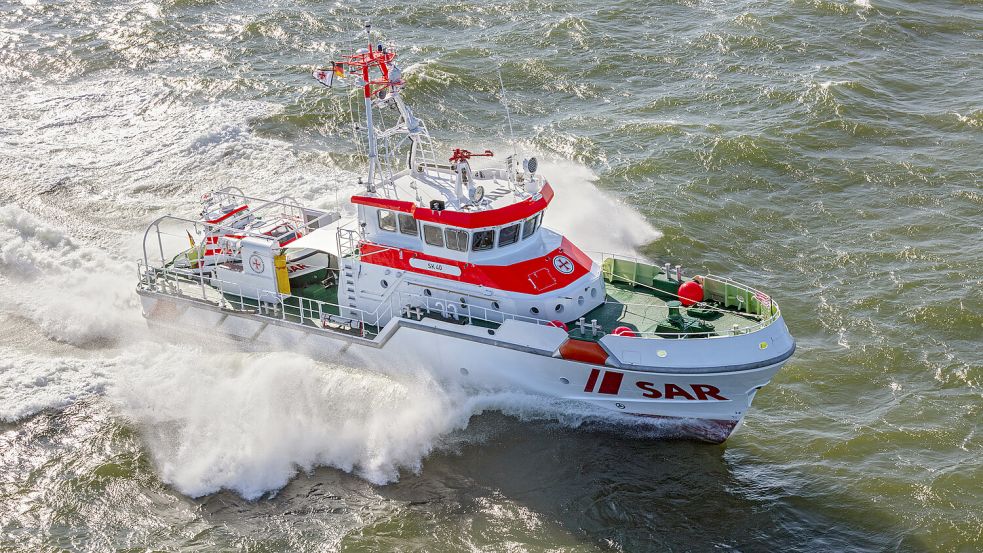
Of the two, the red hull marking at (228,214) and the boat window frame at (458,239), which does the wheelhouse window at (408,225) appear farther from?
the red hull marking at (228,214)

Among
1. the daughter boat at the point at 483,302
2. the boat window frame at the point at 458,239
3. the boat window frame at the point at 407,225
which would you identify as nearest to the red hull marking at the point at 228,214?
the daughter boat at the point at 483,302

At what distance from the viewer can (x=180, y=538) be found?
566 inches

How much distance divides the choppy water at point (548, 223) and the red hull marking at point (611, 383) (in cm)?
98

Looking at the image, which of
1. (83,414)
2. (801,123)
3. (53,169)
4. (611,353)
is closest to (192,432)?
(83,414)

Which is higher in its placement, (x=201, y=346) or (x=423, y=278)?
(x=423, y=278)

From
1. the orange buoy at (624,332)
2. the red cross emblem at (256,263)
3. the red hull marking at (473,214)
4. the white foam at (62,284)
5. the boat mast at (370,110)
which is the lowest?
the white foam at (62,284)

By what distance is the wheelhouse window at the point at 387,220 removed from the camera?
1659 centimetres

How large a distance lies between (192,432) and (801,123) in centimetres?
1914

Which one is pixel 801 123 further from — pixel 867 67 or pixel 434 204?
pixel 434 204

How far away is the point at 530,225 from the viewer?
16.4 m

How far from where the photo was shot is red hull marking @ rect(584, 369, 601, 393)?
1550 centimetres

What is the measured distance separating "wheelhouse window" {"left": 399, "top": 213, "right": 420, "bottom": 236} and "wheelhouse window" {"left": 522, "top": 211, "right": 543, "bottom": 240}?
1.83 m

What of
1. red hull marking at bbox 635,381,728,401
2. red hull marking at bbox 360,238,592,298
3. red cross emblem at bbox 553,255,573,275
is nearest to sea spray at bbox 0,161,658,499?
red hull marking at bbox 635,381,728,401

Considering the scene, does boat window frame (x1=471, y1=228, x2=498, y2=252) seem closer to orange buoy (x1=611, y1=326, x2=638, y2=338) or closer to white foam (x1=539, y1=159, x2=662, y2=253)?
orange buoy (x1=611, y1=326, x2=638, y2=338)
